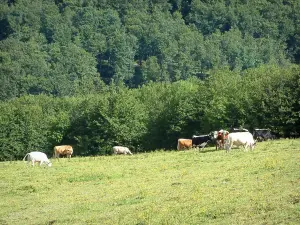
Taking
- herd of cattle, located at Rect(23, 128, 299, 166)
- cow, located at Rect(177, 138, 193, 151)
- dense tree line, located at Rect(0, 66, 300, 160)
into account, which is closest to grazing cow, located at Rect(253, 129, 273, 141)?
herd of cattle, located at Rect(23, 128, 299, 166)

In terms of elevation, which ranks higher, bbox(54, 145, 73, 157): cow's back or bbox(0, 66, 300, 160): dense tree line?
bbox(0, 66, 300, 160): dense tree line

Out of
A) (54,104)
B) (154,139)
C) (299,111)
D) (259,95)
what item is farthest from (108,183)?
(54,104)

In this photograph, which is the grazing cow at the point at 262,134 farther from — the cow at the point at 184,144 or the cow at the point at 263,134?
the cow at the point at 184,144

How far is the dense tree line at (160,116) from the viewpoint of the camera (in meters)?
57.2

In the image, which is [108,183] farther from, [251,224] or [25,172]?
[251,224]

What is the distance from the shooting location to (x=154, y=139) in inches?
2896

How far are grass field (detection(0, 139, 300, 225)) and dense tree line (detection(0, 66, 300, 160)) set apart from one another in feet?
53.6

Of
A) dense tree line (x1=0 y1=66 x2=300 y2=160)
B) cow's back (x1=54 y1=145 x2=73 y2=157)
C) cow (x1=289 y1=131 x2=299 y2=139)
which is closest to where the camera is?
cow (x1=289 y1=131 x2=299 y2=139)

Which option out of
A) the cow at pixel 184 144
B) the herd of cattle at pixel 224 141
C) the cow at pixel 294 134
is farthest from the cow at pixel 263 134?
the cow at pixel 184 144

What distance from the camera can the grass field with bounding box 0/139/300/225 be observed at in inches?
899

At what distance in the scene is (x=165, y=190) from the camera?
2848 cm

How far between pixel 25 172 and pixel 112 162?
18.1 feet

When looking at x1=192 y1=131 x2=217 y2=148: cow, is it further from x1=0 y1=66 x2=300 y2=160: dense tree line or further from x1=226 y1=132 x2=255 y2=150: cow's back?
x1=226 y1=132 x2=255 y2=150: cow's back

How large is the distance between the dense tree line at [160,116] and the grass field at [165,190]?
1633cm
